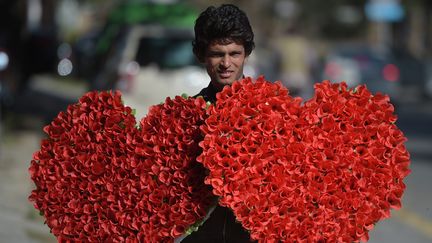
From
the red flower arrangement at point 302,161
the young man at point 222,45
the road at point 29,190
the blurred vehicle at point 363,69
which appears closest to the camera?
the red flower arrangement at point 302,161

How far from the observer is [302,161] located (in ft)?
14.9

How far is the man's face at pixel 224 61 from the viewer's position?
16.0 feet

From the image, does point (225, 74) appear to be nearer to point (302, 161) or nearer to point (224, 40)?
point (224, 40)

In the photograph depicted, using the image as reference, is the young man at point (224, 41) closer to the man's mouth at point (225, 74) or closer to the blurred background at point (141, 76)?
the man's mouth at point (225, 74)

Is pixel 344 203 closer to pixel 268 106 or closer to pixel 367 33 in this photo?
pixel 268 106

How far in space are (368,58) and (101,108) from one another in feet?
86.8

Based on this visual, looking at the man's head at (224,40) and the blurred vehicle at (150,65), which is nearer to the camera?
the man's head at (224,40)

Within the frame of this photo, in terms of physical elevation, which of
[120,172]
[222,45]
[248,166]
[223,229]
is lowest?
[223,229]

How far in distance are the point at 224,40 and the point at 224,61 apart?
0.28ft

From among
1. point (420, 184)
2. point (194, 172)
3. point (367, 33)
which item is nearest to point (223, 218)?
point (194, 172)

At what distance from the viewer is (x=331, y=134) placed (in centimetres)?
460

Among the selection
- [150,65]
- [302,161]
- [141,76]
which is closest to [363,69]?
[150,65]

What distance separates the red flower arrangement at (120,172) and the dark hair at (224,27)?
33cm

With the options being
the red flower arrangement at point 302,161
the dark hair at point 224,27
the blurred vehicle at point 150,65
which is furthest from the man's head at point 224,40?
the blurred vehicle at point 150,65
